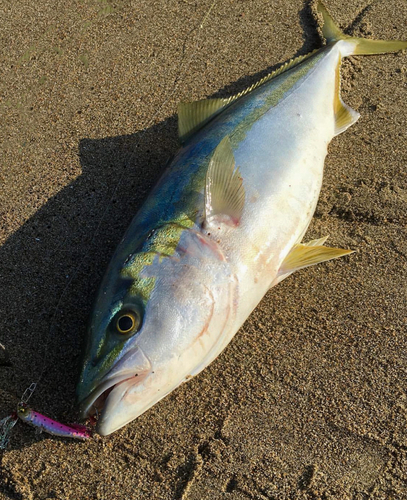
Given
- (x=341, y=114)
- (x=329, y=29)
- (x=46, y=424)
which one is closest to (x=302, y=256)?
Result: (x=341, y=114)

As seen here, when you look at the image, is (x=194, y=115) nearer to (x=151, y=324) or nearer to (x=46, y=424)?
(x=151, y=324)

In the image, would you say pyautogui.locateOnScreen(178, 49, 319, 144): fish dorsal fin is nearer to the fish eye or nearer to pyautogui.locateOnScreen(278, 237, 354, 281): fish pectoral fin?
pyautogui.locateOnScreen(278, 237, 354, 281): fish pectoral fin

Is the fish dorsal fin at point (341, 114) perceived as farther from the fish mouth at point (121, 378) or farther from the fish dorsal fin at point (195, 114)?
the fish mouth at point (121, 378)

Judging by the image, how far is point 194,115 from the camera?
2.86 m

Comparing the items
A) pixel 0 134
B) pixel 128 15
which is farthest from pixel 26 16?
pixel 0 134

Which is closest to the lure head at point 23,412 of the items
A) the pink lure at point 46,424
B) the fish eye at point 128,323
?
the pink lure at point 46,424

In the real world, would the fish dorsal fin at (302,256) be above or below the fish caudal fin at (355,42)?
below

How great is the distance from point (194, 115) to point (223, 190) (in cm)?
76

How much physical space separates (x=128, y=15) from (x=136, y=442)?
295 cm

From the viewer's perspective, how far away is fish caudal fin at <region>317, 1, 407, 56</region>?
318cm

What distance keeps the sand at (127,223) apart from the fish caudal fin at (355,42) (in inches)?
3.1

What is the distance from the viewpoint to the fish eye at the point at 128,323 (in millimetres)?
1994

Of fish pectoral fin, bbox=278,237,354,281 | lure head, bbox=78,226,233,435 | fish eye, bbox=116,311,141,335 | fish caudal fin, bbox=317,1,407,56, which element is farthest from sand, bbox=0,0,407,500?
fish eye, bbox=116,311,141,335

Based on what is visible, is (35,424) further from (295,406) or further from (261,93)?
(261,93)
